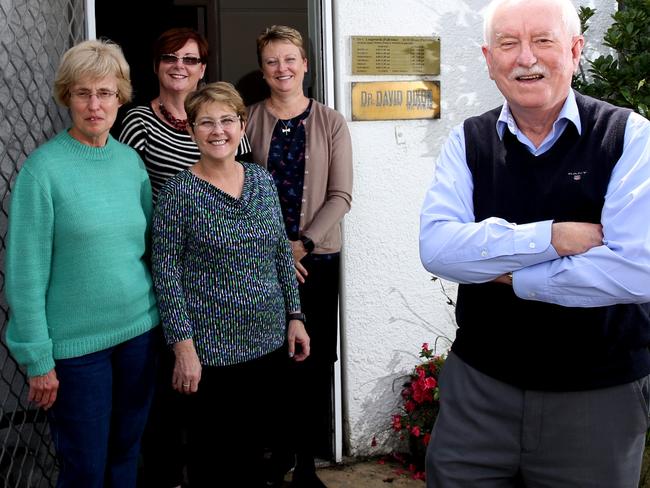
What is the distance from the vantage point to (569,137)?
1.74 meters

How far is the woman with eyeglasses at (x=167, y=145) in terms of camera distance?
283 cm

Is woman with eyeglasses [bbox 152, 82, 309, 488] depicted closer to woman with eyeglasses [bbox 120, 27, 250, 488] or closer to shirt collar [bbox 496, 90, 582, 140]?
woman with eyeglasses [bbox 120, 27, 250, 488]

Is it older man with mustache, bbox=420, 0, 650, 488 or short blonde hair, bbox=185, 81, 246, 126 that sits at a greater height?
short blonde hair, bbox=185, 81, 246, 126

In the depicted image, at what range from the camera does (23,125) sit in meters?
2.89

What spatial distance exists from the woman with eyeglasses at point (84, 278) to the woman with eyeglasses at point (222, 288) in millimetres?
118

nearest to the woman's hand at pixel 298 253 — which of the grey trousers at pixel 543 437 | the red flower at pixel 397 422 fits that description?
the red flower at pixel 397 422

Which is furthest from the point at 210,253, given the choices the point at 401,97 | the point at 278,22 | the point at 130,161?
the point at 278,22

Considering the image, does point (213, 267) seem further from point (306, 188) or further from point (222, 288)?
point (306, 188)

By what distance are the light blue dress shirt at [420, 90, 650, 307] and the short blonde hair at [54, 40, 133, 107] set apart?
1288 mm

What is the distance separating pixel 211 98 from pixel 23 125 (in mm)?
858

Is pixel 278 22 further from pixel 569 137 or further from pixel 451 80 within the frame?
pixel 569 137

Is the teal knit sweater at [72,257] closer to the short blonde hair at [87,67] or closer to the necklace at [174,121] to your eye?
the short blonde hair at [87,67]

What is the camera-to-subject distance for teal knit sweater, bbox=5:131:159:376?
2.21 meters

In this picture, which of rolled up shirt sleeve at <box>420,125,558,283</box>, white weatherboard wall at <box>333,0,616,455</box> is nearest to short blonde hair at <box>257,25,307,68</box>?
white weatherboard wall at <box>333,0,616,455</box>
